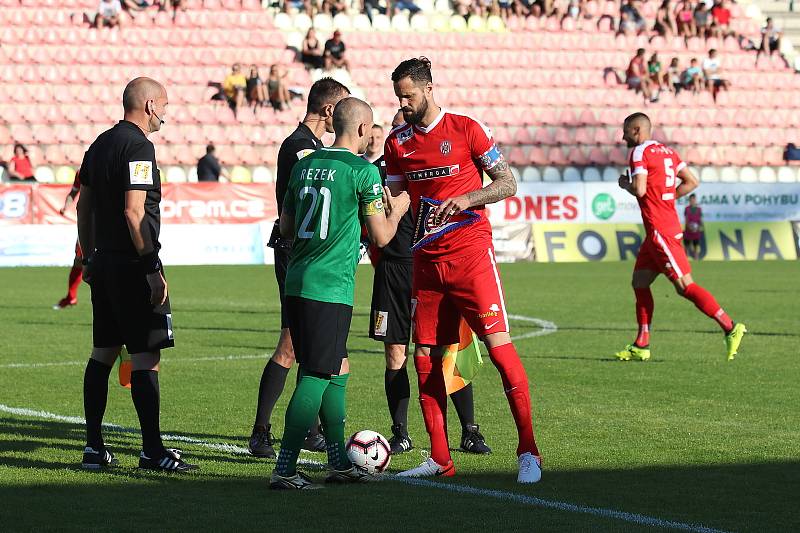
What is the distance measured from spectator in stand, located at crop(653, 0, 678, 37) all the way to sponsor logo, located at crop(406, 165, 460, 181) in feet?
109

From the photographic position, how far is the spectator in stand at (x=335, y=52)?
34188 mm

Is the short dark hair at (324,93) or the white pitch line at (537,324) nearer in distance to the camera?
the short dark hair at (324,93)

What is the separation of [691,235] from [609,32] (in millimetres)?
9750

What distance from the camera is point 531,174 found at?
110 feet

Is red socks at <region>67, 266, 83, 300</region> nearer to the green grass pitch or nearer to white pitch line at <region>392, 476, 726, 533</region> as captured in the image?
the green grass pitch

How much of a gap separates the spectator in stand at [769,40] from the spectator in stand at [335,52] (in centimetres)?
1300

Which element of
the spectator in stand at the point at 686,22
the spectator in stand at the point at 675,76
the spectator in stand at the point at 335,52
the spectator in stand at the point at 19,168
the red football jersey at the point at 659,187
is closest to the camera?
the red football jersey at the point at 659,187

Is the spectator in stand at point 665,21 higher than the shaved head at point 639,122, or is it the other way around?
the spectator in stand at point 665,21

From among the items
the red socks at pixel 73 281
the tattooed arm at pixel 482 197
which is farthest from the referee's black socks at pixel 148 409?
the red socks at pixel 73 281

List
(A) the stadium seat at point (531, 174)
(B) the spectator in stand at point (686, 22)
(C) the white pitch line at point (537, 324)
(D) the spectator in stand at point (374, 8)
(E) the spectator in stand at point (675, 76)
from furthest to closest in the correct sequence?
(B) the spectator in stand at point (686, 22) < (E) the spectator in stand at point (675, 76) < (D) the spectator in stand at point (374, 8) < (A) the stadium seat at point (531, 174) < (C) the white pitch line at point (537, 324)

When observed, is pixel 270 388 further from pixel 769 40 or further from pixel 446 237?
pixel 769 40

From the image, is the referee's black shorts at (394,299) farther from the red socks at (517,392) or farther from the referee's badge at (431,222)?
the red socks at (517,392)

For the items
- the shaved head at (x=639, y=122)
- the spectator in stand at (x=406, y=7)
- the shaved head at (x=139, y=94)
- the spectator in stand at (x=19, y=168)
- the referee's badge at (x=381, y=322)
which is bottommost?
the referee's badge at (x=381, y=322)

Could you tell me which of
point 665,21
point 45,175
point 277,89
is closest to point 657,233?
point 45,175
